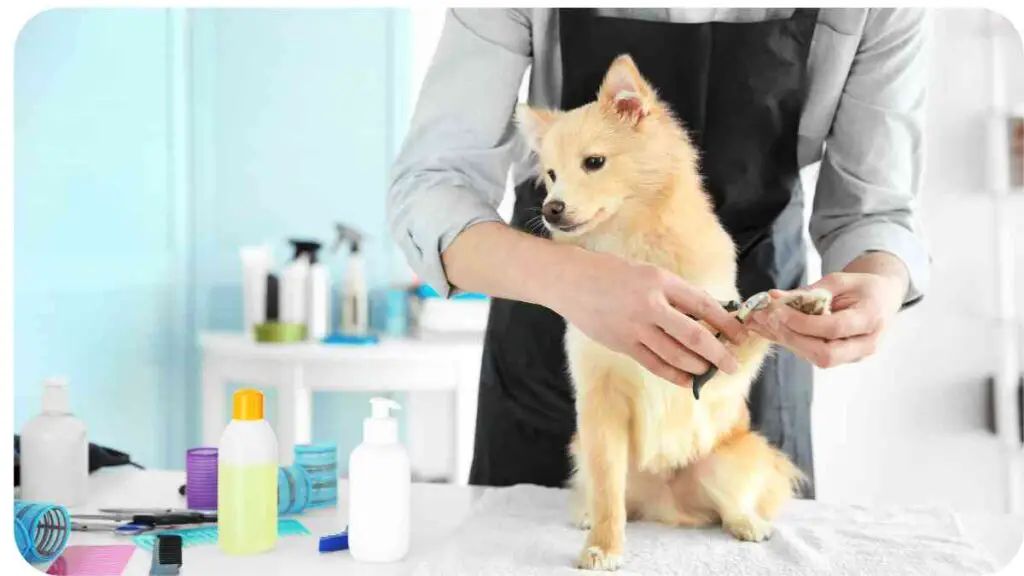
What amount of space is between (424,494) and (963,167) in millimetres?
787

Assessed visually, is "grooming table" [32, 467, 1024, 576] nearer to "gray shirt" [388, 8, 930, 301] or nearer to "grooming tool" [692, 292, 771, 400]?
"grooming tool" [692, 292, 771, 400]

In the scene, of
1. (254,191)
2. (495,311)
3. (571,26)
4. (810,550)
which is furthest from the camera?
(254,191)

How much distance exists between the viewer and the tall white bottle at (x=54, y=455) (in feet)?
3.48

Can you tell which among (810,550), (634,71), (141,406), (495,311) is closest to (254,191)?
(141,406)

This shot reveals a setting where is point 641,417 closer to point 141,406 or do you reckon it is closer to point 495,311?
point 495,311

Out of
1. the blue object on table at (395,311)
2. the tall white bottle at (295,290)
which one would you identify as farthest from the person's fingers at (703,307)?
the tall white bottle at (295,290)

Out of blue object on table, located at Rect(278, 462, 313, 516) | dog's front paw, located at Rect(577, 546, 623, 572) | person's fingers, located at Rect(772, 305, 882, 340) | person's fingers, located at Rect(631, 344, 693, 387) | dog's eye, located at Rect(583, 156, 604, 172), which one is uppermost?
dog's eye, located at Rect(583, 156, 604, 172)

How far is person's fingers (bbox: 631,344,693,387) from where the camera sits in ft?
2.90

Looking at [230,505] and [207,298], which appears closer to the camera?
[230,505]

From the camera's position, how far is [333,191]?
1.74 metres

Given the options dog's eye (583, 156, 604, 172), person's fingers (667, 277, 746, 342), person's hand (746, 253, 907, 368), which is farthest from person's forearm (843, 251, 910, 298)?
dog's eye (583, 156, 604, 172)

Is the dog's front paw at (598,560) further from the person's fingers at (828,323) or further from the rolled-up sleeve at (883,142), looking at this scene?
the rolled-up sleeve at (883,142)

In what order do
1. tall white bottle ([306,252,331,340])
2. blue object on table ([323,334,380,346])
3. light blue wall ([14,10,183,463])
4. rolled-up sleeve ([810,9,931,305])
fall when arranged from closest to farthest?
rolled-up sleeve ([810,9,931,305]) < light blue wall ([14,10,183,463]) < blue object on table ([323,334,380,346]) < tall white bottle ([306,252,331,340])

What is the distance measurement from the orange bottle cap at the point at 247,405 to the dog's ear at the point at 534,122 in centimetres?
42
